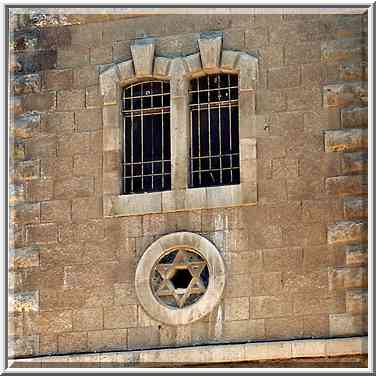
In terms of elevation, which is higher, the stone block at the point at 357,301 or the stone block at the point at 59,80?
the stone block at the point at 59,80

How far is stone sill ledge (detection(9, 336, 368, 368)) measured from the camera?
812 inches

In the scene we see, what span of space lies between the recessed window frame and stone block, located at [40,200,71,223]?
423mm

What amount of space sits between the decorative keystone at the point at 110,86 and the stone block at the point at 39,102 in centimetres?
57

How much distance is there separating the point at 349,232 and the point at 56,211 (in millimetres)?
3132

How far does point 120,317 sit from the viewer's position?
21.5m

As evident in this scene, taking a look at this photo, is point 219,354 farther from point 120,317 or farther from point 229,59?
point 229,59

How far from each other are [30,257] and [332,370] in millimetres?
3583

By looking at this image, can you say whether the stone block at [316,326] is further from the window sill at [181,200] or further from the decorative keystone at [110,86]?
the decorative keystone at [110,86]

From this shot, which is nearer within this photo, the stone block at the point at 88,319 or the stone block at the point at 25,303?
the stone block at the point at 88,319

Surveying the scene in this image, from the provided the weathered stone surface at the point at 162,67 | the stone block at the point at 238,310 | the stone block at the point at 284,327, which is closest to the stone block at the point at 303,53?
the weathered stone surface at the point at 162,67

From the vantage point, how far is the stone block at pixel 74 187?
22.1 m

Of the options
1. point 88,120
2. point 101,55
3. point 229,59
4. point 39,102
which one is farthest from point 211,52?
point 39,102

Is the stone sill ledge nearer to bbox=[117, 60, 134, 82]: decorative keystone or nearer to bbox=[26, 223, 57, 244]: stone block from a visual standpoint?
bbox=[26, 223, 57, 244]: stone block

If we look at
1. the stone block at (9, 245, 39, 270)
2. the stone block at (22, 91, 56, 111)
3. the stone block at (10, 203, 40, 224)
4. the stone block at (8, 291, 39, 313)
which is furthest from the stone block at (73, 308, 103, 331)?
the stone block at (22, 91, 56, 111)
